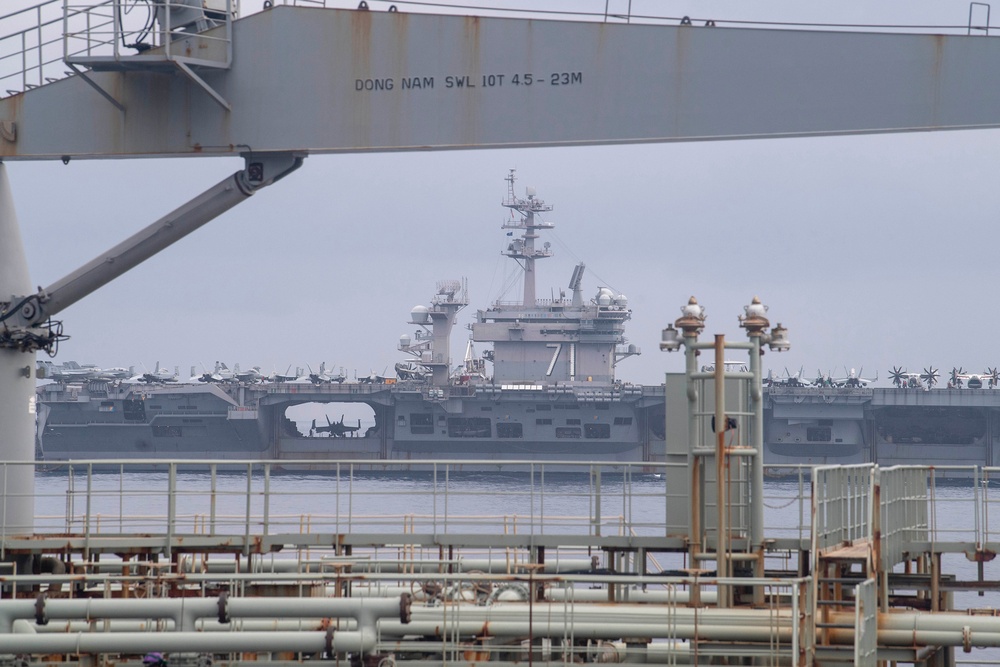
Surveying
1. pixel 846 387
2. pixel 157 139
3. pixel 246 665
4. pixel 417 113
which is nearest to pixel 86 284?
pixel 157 139

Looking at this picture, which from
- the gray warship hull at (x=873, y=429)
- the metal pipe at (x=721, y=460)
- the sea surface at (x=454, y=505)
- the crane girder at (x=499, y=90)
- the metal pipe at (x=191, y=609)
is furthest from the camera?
the gray warship hull at (x=873, y=429)

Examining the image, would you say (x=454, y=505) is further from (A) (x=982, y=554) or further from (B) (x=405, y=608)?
(B) (x=405, y=608)

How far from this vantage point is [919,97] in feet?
33.3

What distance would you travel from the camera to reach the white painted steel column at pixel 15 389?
38.0ft

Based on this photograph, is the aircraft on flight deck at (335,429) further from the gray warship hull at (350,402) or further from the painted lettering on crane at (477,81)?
the painted lettering on crane at (477,81)

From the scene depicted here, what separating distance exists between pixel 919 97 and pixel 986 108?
522 millimetres

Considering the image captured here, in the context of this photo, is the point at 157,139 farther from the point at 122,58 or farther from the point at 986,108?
the point at 986,108

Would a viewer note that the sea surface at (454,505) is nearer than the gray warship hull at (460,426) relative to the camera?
Yes

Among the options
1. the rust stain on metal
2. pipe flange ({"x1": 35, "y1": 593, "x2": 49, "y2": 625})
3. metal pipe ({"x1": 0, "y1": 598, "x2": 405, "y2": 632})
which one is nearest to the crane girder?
the rust stain on metal

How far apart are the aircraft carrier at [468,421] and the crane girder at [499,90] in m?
54.1

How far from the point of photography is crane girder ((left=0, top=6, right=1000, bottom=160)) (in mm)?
10148

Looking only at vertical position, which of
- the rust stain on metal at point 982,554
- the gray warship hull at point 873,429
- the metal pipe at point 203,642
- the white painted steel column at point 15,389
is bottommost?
the metal pipe at point 203,642

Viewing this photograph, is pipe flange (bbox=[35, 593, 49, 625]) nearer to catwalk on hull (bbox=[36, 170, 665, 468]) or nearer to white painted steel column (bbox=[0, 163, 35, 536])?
white painted steel column (bbox=[0, 163, 35, 536])

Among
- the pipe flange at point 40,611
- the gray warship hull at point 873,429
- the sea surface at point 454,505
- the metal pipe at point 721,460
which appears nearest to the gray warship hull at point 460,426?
the gray warship hull at point 873,429
